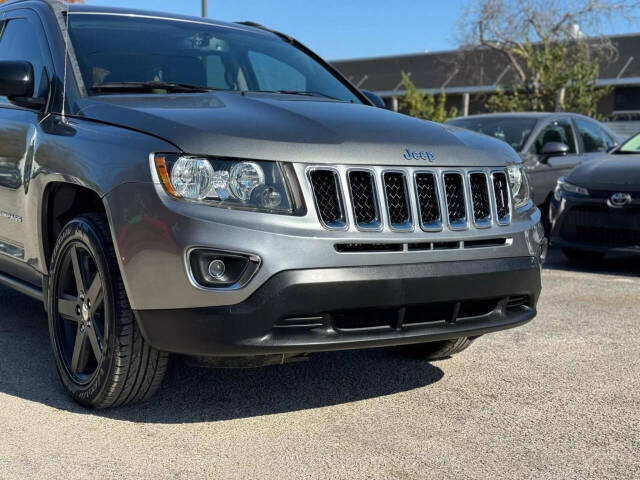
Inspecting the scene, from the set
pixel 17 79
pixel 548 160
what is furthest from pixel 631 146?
pixel 17 79

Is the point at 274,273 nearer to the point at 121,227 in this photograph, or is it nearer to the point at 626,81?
the point at 121,227

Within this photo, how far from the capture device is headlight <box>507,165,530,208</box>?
3.97 meters

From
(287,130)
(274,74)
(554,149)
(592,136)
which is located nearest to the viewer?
(287,130)

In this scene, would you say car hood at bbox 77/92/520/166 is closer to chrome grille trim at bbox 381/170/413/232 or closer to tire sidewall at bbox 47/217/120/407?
chrome grille trim at bbox 381/170/413/232

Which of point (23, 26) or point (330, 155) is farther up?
point (23, 26)

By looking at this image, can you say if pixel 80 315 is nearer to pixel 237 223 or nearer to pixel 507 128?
pixel 237 223

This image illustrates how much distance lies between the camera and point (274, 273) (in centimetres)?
314

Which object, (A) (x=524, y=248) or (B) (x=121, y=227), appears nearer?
(B) (x=121, y=227)

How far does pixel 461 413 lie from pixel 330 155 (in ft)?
4.09

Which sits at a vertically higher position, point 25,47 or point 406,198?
point 25,47

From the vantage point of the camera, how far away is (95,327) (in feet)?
11.8

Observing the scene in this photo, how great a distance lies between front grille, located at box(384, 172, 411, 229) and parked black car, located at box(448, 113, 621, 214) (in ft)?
19.1

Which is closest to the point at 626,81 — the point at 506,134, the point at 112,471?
the point at 506,134

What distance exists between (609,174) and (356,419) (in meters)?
4.99
